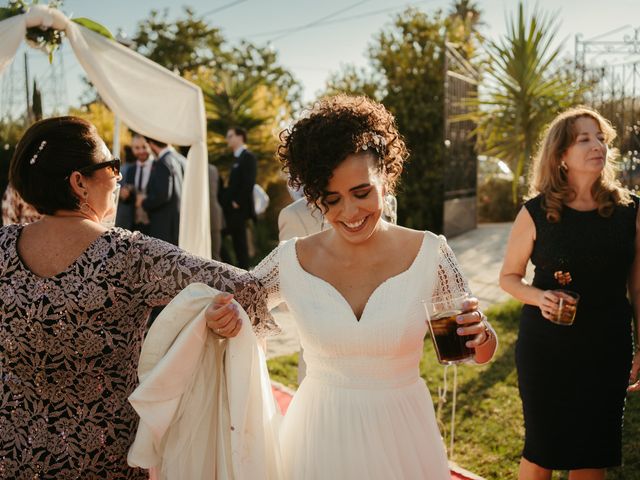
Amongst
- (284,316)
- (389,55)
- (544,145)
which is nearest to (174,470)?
(544,145)

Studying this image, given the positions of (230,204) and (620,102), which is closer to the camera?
(620,102)

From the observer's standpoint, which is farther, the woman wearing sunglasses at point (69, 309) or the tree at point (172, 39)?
the tree at point (172, 39)

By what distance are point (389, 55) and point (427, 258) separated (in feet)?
40.6

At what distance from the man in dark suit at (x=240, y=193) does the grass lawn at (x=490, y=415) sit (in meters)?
3.57

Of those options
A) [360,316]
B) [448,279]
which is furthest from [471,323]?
[360,316]

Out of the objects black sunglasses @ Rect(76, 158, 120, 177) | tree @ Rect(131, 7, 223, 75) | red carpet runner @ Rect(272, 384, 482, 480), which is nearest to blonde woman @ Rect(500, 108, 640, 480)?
red carpet runner @ Rect(272, 384, 482, 480)

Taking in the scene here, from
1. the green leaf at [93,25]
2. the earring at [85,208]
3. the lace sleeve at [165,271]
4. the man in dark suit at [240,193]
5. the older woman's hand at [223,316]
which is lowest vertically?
the man in dark suit at [240,193]

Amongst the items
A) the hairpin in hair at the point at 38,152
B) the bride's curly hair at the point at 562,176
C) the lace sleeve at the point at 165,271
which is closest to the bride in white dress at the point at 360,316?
the lace sleeve at the point at 165,271

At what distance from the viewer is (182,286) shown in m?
2.05

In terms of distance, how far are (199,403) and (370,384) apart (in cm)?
55

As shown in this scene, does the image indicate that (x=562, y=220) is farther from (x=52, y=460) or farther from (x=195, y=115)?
(x=195, y=115)

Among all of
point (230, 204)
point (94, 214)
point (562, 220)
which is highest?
point (94, 214)

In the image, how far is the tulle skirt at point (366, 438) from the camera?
2.11 m

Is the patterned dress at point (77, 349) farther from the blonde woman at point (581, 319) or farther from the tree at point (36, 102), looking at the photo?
the tree at point (36, 102)
